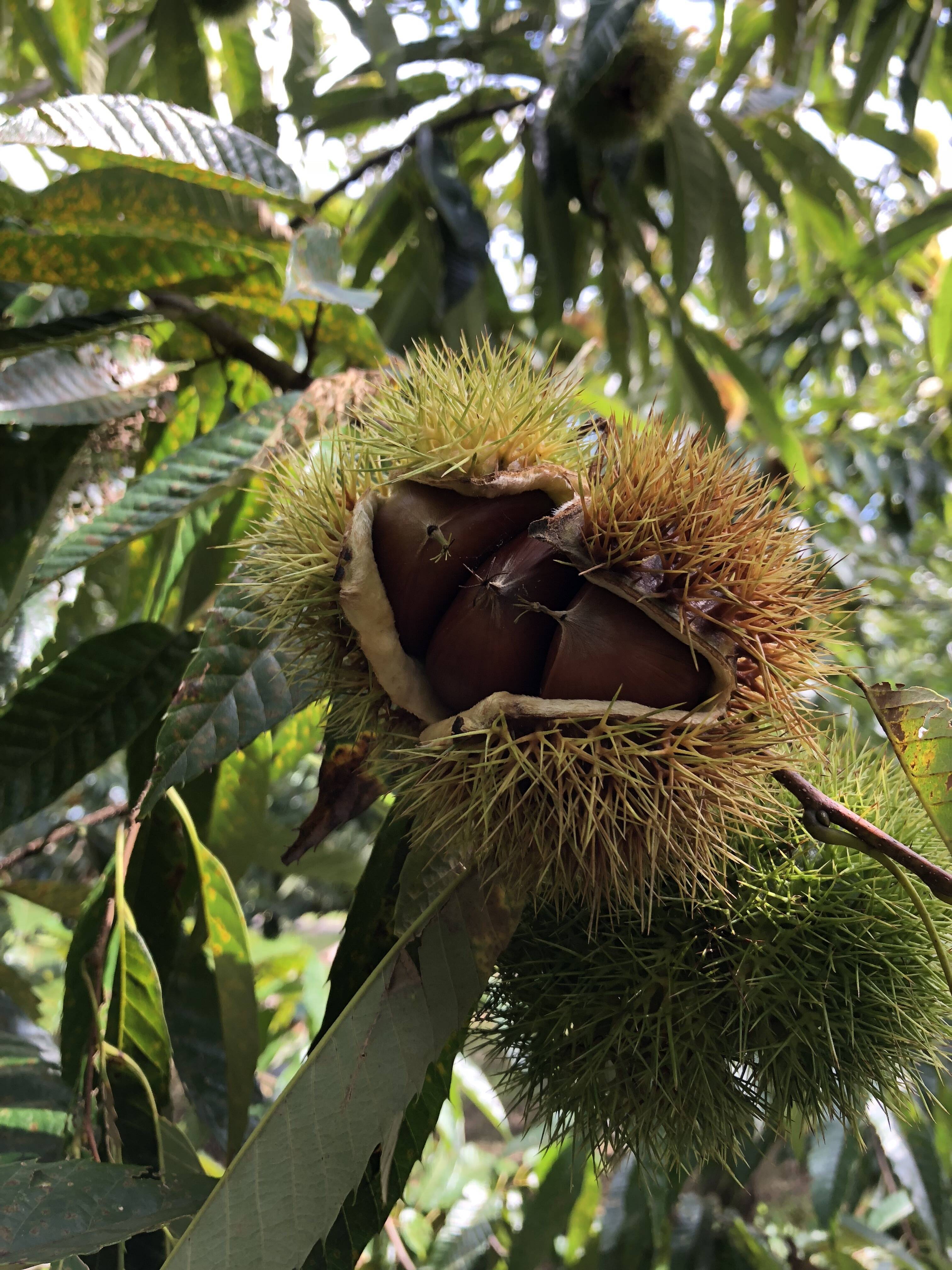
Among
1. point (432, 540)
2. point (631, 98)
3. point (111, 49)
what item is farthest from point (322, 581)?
point (111, 49)

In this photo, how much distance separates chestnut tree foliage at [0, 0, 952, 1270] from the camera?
0.78 metres

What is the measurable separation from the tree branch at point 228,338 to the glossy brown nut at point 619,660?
0.69m

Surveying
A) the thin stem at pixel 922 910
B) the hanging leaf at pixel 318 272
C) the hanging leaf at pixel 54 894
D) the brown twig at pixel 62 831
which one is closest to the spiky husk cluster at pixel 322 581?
the hanging leaf at pixel 318 272

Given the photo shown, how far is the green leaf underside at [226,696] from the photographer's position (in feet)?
2.52

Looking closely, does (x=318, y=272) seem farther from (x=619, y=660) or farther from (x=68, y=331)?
(x=619, y=660)

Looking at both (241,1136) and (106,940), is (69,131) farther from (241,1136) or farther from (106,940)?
(241,1136)

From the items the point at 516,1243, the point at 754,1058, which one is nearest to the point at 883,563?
the point at 516,1243

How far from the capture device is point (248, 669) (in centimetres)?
85

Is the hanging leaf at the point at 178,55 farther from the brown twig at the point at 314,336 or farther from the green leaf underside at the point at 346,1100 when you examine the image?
the green leaf underside at the point at 346,1100

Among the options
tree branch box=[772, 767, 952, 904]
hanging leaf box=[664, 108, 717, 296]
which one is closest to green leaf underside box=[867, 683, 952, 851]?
tree branch box=[772, 767, 952, 904]

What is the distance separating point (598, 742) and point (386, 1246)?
1.81m

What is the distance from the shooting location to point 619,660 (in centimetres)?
63

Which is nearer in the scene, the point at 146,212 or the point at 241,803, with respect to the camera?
the point at 146,212

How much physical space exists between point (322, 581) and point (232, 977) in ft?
1.82
